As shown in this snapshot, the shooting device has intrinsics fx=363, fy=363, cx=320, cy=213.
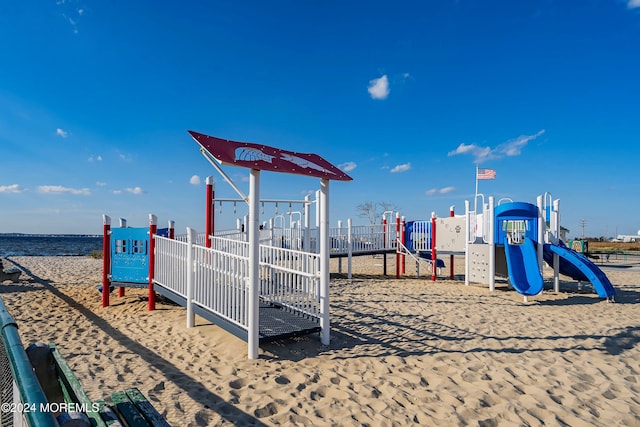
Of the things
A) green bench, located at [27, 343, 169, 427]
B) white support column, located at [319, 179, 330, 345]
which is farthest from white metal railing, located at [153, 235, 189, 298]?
green bench, located at [27, 343, 169, 427]

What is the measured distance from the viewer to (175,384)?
4.29m

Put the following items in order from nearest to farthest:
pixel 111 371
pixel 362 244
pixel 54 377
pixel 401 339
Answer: pixel 54 377 < pixel 111 371 < pixel 401 339 < pixel 362 244

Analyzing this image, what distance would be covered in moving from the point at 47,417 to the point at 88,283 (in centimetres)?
1333

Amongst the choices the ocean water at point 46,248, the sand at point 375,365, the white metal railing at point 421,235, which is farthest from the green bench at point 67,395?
the ocean water at point 46,248

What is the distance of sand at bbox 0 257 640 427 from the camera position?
3.78 meters

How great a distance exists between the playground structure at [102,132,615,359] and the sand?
1.79 ft

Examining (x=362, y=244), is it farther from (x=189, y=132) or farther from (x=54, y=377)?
(x=54, y=377)

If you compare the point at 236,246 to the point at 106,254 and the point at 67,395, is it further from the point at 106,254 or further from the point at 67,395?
the point at 67,395

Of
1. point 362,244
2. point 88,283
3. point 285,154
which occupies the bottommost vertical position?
point 88,283

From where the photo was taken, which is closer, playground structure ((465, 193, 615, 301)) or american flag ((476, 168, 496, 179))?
playground structure ((465, 193, 615, 301))

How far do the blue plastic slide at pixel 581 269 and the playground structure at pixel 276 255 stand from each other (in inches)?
1.2

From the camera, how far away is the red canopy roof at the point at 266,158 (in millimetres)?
5094

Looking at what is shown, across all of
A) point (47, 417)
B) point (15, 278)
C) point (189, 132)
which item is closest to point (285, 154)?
point (189, 132)

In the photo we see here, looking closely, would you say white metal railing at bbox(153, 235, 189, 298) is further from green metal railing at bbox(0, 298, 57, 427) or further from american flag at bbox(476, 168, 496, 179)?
american flag at bbox(476, 168, 496, 179)
